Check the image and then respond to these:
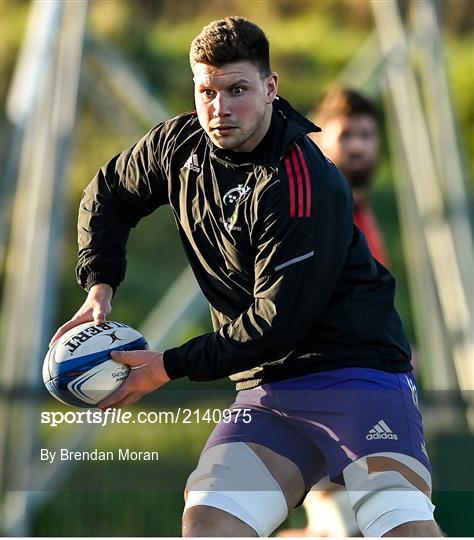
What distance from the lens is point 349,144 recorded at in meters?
4.79

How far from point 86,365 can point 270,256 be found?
0.63 m

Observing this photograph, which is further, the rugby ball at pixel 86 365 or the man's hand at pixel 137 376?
the rugby ball at pixel 86 365

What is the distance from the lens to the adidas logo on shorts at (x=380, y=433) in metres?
3.31

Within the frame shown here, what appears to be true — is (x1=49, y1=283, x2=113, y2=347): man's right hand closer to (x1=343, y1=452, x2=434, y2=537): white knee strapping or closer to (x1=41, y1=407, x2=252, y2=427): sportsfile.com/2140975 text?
(x1=343, y1=452, x2=434, y2=537): white knee strapping

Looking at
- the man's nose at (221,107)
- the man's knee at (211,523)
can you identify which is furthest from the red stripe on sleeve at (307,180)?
the man's knee at (211,523)

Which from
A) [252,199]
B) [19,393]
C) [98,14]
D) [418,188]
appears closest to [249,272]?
[252,199]

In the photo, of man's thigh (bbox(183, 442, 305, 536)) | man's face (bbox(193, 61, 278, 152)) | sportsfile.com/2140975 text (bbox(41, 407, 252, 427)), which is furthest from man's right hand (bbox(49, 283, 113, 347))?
sportsfile.com/2140975 text (bbox(41, 407, 252, 427))

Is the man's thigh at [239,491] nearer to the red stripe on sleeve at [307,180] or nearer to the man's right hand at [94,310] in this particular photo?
the man's right hand at [94,310]

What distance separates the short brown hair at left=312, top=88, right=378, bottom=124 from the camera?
4801 millimetres

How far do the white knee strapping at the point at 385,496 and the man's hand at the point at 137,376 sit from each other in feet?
1.84

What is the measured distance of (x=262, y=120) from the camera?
332 centimetres

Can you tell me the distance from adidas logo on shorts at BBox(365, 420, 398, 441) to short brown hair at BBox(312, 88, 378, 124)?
177 cm

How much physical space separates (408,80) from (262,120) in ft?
11.7

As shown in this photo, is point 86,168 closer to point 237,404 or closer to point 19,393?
point 19,393
